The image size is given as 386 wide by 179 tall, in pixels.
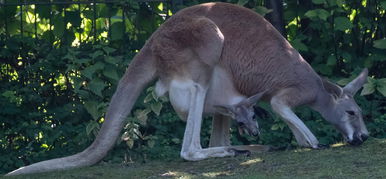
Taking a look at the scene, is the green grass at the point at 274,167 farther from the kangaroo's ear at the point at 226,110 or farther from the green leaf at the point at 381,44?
the green leaf at the point at 381,44

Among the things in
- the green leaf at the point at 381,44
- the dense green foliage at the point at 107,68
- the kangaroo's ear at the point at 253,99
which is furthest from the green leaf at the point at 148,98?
the green leaf at the point at 381,44

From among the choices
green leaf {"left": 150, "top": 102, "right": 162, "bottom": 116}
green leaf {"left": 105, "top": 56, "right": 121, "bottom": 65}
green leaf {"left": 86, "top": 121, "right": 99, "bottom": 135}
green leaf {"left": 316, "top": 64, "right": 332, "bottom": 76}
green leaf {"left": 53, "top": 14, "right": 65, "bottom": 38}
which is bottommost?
green leaf {"left": 86, "top": 121, "right": 99, "bottom": 135}

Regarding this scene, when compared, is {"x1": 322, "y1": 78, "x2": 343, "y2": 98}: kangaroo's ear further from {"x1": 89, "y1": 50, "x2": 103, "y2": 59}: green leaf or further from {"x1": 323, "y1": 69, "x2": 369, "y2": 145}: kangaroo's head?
{"x1": 89, "y1": 50, "x2": 103, "y2": 59}: green leaf

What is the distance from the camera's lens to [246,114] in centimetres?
627

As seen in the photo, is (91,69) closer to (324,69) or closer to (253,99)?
(253,99)

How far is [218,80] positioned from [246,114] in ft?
1.20

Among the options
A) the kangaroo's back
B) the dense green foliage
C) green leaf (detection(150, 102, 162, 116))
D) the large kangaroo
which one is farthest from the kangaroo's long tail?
the kangaroo's back

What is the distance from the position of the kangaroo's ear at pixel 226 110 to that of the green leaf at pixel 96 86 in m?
1.20

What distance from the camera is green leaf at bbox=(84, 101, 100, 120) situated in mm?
7071

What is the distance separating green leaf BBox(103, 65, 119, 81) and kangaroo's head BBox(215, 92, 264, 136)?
127 cm

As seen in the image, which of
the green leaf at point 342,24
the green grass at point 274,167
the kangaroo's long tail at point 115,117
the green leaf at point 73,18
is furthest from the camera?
the green leaf at point 73,18

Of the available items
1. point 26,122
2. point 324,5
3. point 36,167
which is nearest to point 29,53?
point 26,122

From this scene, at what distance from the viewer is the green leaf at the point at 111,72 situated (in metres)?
7.07

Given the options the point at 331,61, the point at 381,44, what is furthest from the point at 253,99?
the point at 381,44
